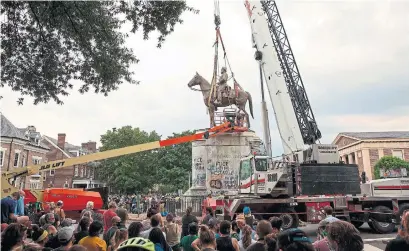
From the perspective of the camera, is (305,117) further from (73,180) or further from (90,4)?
(73,180)

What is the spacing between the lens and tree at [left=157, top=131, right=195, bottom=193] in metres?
49.1

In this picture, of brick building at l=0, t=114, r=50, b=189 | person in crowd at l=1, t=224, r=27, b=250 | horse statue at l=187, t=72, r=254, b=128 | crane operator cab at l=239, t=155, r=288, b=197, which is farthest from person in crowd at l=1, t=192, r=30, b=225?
brick building at l=0, t=114, r=50, b=189

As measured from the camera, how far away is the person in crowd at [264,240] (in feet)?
13.7

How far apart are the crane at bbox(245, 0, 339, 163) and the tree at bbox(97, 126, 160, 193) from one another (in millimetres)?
39523

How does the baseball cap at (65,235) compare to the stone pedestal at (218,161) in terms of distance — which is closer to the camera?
the baseball cap at (65,235)

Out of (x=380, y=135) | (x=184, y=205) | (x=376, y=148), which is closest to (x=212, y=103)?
(x=184, y=205)

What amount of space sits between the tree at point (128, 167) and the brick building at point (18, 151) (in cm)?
1312

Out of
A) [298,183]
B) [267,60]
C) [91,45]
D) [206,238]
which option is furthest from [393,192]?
[91,45]

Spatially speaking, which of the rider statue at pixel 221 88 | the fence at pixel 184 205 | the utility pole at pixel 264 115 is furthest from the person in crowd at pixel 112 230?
the rider statue at pixel 221 88

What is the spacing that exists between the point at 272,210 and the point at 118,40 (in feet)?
30.9

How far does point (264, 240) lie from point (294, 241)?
1352 millimetres

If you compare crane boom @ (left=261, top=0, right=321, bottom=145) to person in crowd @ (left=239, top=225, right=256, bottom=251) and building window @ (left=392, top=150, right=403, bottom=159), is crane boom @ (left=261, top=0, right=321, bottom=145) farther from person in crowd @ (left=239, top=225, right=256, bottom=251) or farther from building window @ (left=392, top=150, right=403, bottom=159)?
building window @ (left=392, top=150, right=403, bottom=159)

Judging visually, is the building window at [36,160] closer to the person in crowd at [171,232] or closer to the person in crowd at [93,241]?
the person in crowd at [171,232]

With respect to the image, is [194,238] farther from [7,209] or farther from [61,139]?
[61,139]
